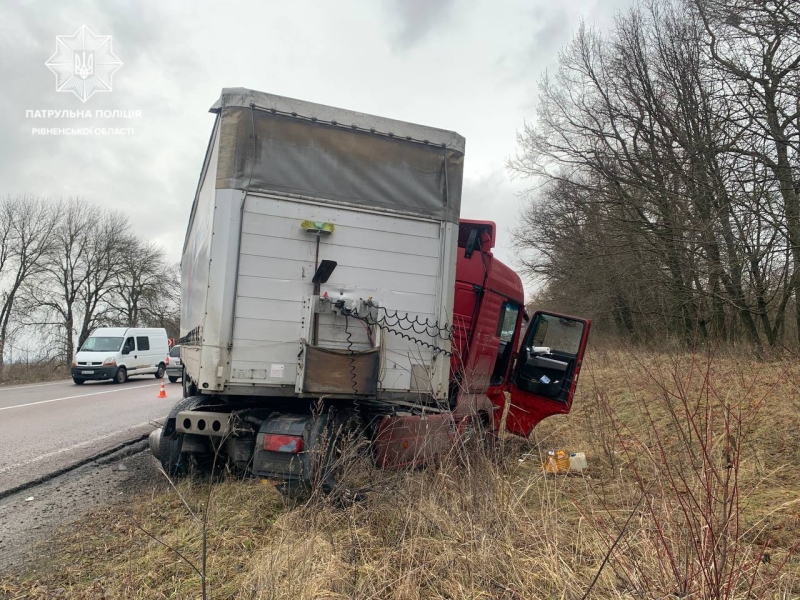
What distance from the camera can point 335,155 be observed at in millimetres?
4703

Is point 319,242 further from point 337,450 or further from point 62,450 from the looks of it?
point 62,450

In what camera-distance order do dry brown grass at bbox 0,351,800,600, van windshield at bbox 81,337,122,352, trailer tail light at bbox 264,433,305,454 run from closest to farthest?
dry brown grass at bbox 0,351,800,600 → trailer tail light at bbox 264,433,305,454 → van windshield at bbox 81,337,122,352

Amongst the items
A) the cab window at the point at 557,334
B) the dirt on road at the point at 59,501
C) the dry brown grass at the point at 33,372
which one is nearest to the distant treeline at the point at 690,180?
the cab window at the point at 557,334

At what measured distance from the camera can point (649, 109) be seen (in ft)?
45.3

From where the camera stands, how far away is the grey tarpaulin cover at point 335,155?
4430 mm

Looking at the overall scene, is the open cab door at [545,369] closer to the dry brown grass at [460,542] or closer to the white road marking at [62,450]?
the dry brown grass at [460,542]

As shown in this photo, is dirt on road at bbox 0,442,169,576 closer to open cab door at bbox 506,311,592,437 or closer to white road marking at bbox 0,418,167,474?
white road marking at bbox 0,418,167,474

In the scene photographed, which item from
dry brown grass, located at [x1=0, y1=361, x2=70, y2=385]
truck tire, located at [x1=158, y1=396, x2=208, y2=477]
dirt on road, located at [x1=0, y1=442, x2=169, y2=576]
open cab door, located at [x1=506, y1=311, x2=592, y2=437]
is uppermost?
open cab door, located at [x1=506, y1=311, x2=592, y2=437]

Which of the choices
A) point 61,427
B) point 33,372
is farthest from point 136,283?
point 61,427

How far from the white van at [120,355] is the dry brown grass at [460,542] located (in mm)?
17998

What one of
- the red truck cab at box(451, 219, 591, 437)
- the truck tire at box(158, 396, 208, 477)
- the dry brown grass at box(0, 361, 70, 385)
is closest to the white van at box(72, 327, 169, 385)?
the dry brown grass at box(0, 361, 70, 385)

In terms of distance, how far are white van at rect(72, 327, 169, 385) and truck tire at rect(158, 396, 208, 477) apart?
56.5 ft

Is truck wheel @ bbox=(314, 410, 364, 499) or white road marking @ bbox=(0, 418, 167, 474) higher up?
truck wheel @ bbox=(314, 410, 364, 499)

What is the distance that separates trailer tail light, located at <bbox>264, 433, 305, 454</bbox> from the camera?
162 inches
